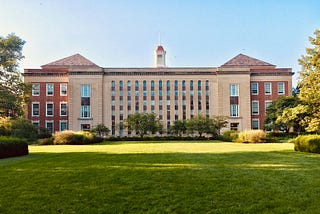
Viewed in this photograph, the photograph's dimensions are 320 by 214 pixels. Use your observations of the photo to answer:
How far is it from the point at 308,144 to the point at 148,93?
4035 centimetres

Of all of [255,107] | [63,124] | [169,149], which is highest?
[255,107]

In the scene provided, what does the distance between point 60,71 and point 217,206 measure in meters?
53.2

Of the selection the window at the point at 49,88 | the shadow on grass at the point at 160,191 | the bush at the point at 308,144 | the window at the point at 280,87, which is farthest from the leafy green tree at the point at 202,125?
the shadow on grass at the point at 160,191

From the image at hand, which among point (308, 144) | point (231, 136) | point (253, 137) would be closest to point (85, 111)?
point (231, 136)

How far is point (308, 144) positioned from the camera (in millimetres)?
16047

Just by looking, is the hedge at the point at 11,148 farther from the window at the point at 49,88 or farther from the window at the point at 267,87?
the window at the point at 267,87

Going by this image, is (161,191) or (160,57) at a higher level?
(160,57)

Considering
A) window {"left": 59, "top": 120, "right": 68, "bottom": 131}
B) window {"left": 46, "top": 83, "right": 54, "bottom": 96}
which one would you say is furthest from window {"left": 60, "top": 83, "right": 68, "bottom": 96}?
window {"left": 59, "top": 120, "right": 68, "bottom": 131}

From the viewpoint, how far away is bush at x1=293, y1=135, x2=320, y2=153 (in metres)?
15.5

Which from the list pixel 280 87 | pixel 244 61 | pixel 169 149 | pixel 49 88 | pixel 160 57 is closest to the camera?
pixel 169 149

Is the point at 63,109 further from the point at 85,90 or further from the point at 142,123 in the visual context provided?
the point at 142,123

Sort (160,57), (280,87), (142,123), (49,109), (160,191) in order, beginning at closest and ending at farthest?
(160,191)
(142,123)
(49,109)
(280,87)
(160,57)

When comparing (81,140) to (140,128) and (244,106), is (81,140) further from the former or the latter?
(244,106)

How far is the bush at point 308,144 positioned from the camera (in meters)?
15.5
